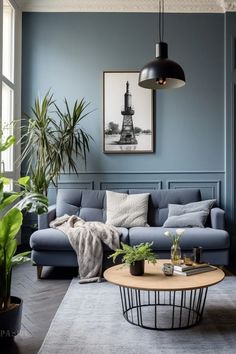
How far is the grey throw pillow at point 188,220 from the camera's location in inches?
145

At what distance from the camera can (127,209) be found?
392 centimetres

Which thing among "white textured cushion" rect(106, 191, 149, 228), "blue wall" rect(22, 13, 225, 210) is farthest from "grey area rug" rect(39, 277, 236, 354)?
"blue wall" rect(22, 13, 225, 210)

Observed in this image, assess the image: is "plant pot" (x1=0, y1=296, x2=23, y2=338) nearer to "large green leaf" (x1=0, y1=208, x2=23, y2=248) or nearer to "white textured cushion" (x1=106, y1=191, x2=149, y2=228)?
"large green leaf" (x1=0, y1=208, x2=23, y2=248)

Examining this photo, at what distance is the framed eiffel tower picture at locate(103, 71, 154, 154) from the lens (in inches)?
179

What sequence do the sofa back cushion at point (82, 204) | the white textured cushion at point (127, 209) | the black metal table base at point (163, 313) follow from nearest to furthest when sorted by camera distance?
the black metal table base at point (163, 313) → the white textured cushion at point (127, 209) → the sofa back cushion at point (82, 204)

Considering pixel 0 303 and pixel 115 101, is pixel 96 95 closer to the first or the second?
pixel 115 101

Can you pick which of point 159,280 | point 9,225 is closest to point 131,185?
point 159,280

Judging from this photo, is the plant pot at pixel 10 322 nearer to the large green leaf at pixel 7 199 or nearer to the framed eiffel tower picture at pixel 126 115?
the large green leaf at pixel 7 199

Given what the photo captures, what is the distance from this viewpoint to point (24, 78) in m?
4.61

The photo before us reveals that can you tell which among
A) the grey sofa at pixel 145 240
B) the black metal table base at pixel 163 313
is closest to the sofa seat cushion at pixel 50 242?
the grey sofa at pixel 145 240

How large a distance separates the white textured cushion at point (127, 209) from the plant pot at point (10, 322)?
1834 millimetres

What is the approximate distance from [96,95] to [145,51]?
2.96 feet

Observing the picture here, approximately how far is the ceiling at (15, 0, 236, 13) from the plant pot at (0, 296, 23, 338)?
12.9 ft

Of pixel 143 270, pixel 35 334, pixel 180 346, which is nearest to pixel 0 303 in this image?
pixel 35 334
